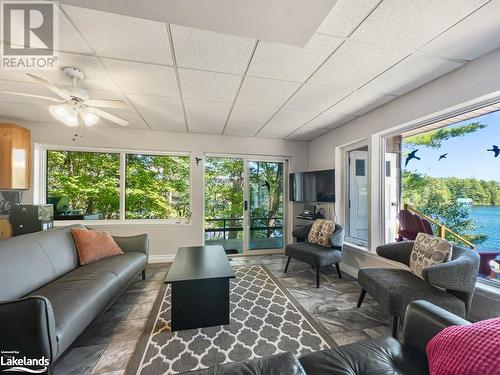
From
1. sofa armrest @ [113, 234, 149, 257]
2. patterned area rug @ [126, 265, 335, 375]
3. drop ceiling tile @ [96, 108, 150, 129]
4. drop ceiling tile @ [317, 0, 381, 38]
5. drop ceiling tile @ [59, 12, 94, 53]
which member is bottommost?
patterned area rug @ [126, 265, 335, 375]

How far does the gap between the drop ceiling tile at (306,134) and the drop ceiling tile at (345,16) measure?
2.24 m

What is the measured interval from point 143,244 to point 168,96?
1.97 meters

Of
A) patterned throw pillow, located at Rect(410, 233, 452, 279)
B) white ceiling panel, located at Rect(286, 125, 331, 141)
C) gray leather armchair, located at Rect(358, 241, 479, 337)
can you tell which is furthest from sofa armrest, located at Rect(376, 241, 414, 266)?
white ceiling panel, located at Rect(286, 125, 331, 141)

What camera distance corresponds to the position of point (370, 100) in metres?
2.52

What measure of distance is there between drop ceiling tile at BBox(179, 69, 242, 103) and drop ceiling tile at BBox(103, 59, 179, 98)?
0.12 metres

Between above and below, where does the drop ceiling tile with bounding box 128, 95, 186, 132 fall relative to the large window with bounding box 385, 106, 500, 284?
above

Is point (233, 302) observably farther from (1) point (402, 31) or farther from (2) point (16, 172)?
(2) point (16, 172)

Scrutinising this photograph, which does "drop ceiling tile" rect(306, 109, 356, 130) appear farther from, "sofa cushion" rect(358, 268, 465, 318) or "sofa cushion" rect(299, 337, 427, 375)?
"sofa cushion" rect(299, 337, 427, 375)

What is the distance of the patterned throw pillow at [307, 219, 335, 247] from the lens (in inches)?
119

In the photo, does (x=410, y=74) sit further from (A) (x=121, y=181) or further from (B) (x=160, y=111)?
(A) (x=121, y=181)

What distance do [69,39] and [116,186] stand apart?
266cm

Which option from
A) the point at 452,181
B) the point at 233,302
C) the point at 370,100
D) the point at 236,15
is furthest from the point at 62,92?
the point at 452,181

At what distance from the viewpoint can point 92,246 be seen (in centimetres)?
244

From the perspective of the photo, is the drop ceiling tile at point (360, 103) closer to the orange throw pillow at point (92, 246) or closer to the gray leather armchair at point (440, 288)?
the gray leather armchair at point (440, 288)
